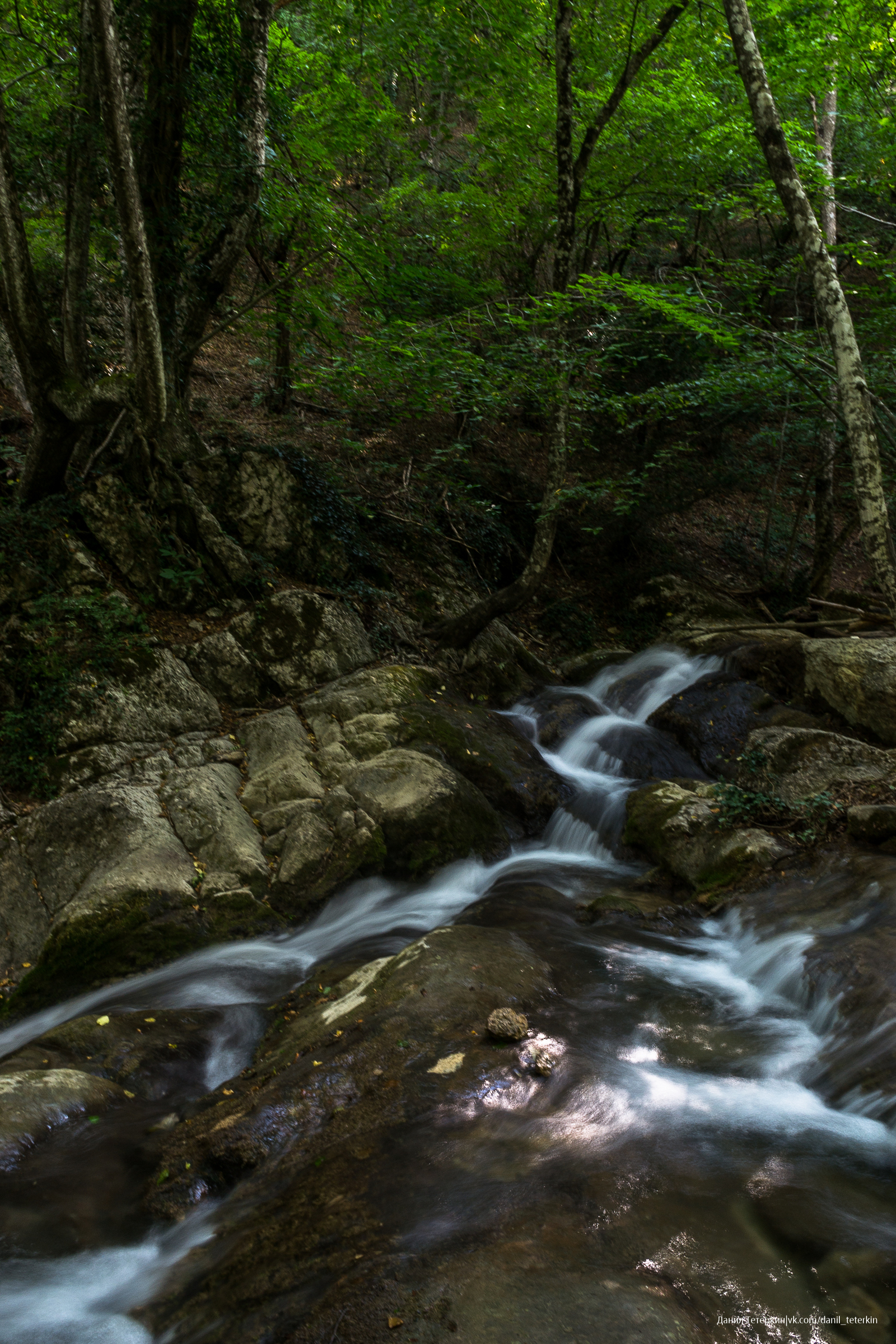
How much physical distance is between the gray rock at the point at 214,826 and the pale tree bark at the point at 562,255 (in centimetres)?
459

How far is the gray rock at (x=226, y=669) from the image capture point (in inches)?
317

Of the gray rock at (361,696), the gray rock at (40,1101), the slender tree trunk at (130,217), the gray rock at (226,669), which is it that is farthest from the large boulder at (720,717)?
the slender tree trunk at (130,217)

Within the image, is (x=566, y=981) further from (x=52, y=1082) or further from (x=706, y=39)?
(x=706, y=39)

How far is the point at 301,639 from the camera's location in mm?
8961

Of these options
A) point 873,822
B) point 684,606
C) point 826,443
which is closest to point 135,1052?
point 873,822

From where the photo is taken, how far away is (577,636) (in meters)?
13.1

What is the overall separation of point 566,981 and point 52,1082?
3.26 meters

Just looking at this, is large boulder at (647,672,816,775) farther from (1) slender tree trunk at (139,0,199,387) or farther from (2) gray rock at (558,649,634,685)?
(1) slender tree trunk at (139,0,199,387)

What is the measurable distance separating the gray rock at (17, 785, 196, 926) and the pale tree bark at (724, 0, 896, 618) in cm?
670

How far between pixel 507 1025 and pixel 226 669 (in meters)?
5.47

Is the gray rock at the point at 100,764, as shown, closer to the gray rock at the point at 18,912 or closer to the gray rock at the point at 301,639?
the gray rock at the point at 18,912

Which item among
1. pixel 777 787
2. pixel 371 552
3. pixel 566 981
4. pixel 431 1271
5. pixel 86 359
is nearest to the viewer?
pixel 431 1271

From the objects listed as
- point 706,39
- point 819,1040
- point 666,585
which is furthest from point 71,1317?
point 706,39

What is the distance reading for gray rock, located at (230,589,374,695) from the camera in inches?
340
